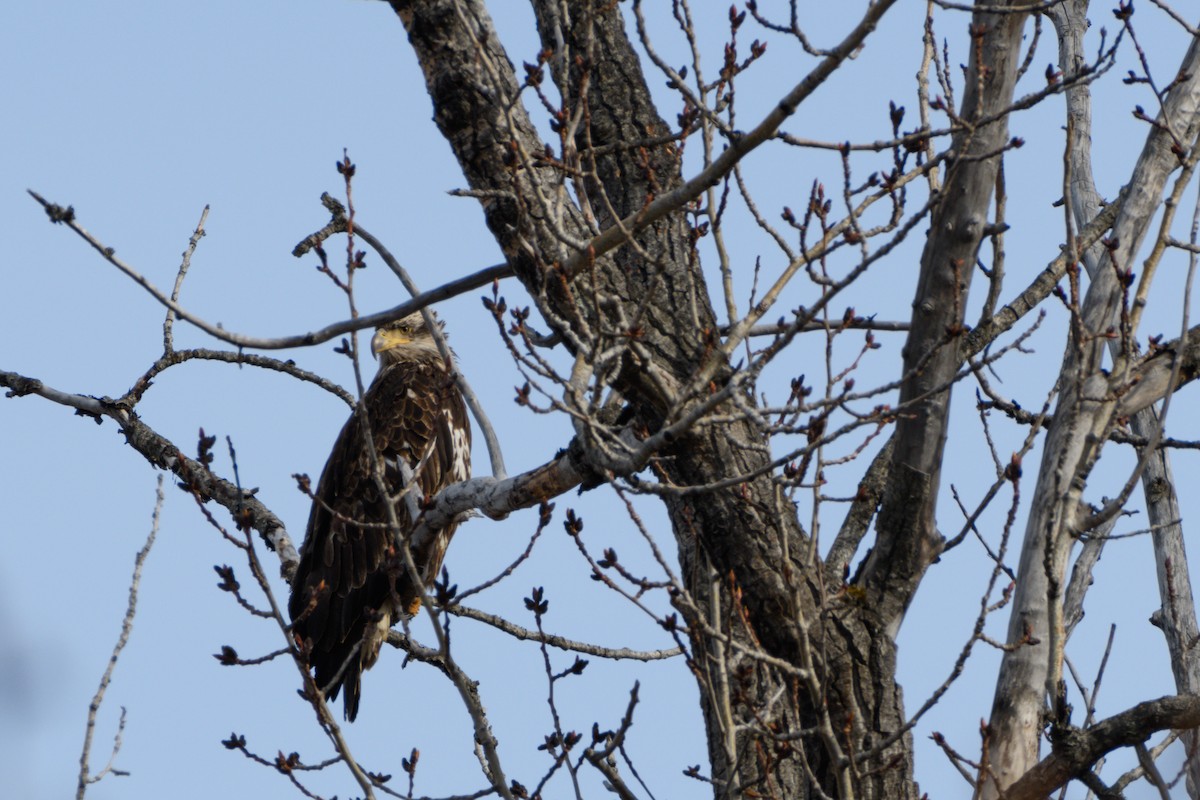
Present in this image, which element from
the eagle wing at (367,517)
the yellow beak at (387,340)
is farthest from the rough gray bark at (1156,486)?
the yellow beak at (387,340)

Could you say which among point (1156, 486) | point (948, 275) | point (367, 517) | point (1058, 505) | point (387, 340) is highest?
point (387, 340)

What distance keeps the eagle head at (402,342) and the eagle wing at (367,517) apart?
0.43m

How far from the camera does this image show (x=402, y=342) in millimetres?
8000

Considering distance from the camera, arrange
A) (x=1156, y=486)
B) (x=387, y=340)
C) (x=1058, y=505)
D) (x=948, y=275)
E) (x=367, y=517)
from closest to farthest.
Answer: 1. (x=1058, y=505)
2. (x=948, y=275)
3. (x=1156, y=486)
4. (x=367, y=517)
5. (x=387, y=340)

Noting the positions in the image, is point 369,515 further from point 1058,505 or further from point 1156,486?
point 1058,505

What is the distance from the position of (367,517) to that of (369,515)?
19 mm

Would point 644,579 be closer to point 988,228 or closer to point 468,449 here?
point 988,228

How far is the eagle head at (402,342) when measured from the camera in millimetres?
7929

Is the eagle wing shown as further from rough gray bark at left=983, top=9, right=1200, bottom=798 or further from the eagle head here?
rough gray bark at left=983, top=9, right=1200, bottom=798

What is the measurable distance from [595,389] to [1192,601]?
9.80 ft

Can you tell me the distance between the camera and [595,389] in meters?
2.88

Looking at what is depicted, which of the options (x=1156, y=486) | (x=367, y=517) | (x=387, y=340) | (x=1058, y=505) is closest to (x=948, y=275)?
(x=1058, y=505)

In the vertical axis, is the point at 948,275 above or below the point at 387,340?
below

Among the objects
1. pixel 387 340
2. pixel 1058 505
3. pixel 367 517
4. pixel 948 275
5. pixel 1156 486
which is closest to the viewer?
pixel 1058 505
